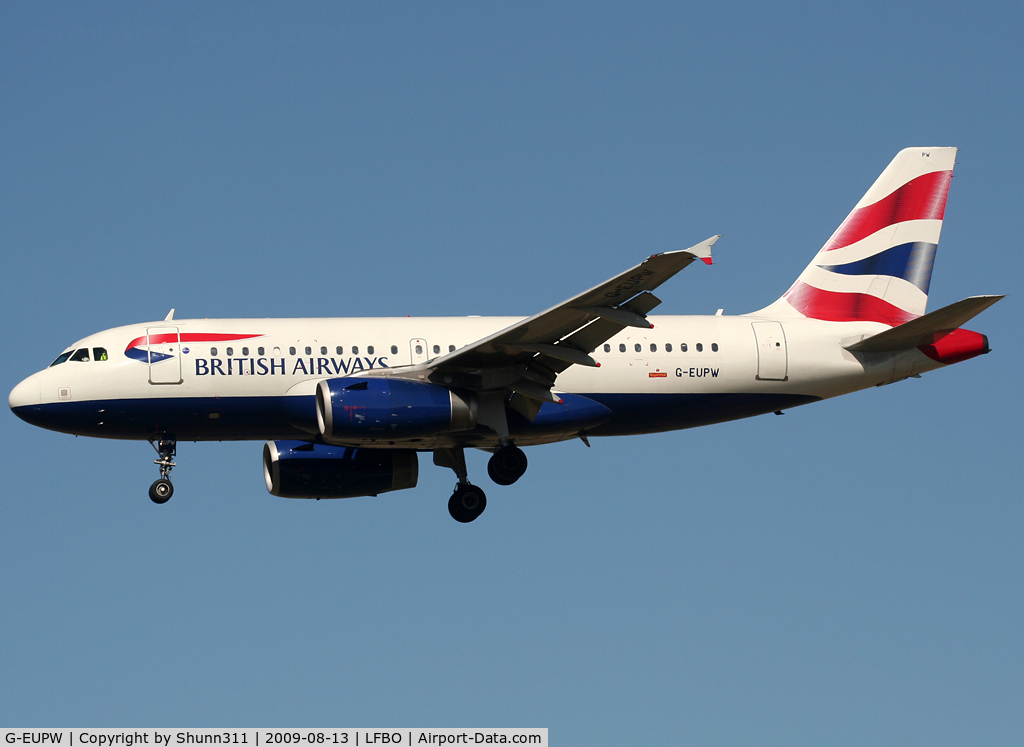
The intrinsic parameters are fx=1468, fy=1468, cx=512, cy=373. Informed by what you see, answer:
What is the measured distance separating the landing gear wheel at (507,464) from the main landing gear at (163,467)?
6994 millimetres

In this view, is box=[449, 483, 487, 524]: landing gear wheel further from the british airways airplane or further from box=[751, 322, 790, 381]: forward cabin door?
box=[751, 322, 790, 381]: forward cabin door

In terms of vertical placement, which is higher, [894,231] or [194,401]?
[894,231]

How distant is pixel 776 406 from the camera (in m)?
33.6

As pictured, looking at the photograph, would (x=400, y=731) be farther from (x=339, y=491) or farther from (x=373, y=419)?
(x=339, y=491)

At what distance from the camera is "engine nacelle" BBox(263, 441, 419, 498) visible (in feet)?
111

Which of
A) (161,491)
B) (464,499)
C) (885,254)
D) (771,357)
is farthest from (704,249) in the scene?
(161,491)

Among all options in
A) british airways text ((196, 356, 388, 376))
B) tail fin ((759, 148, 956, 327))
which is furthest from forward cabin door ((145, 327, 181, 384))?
tail fin ((759, 148, 956, 327))

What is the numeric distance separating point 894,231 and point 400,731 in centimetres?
1862

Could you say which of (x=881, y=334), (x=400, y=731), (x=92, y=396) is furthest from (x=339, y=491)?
(x=881, y=334)

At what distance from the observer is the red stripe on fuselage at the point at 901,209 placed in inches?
1428

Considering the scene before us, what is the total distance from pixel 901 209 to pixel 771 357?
20.2 ft

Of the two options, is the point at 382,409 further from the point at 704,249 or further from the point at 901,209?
the point at 901,209

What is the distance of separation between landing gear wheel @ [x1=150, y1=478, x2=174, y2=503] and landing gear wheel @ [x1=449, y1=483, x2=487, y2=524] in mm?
6262

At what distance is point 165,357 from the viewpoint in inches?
1241
